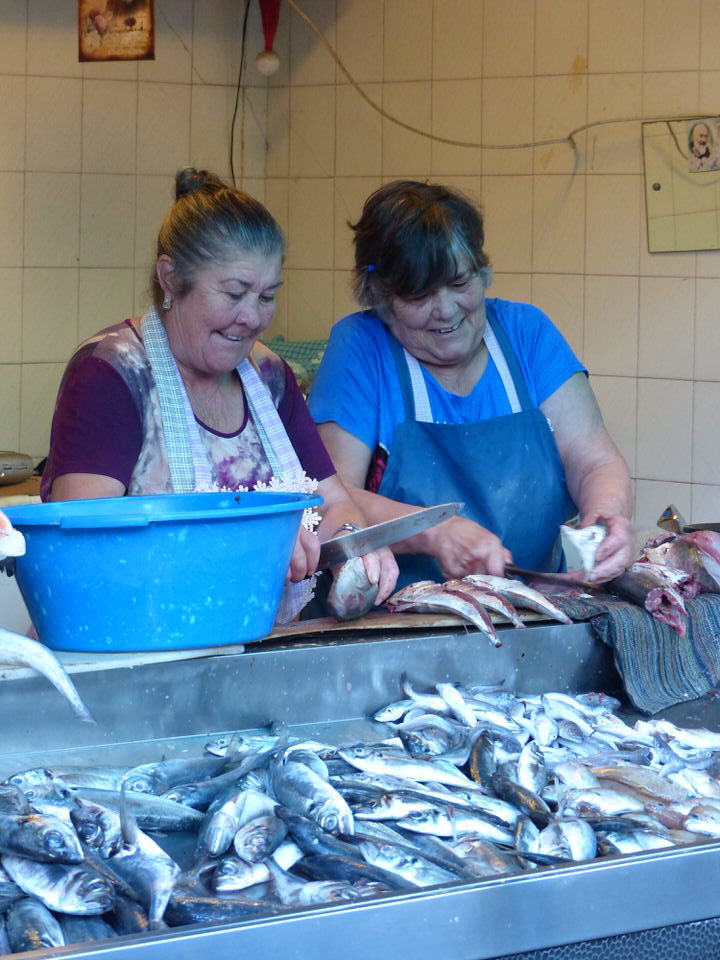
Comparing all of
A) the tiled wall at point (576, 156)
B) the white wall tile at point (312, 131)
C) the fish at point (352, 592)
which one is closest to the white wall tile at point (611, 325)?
the tiled wall at point (576, 156)

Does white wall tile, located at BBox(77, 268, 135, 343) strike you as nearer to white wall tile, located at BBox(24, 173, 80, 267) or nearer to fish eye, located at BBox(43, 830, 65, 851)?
white wall tile, located at BBox(24, 173, 80, 267)

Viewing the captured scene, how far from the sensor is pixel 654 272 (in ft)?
16.6

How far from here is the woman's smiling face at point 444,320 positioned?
325 centimetres

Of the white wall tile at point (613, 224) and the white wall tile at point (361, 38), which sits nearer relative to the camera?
the white wall tile at point (613, 224)

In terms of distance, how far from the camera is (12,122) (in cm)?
Answer: 532

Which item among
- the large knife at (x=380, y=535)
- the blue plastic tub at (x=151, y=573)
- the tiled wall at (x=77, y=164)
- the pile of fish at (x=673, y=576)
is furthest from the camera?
the tiled wall at (x=77, y=164)

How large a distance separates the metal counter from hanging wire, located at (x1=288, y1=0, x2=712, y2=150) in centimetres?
312

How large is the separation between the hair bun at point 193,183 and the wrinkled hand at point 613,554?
50.0 inches

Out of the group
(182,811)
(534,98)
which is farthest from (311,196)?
(182,811)

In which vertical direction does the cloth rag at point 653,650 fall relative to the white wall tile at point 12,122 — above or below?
below

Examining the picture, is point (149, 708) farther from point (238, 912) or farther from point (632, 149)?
point (632, 149)

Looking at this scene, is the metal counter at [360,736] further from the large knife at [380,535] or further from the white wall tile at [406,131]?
the white wall tile at [406,131]

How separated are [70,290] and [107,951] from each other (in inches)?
182

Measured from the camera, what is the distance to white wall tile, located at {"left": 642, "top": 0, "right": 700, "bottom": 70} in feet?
16.0
